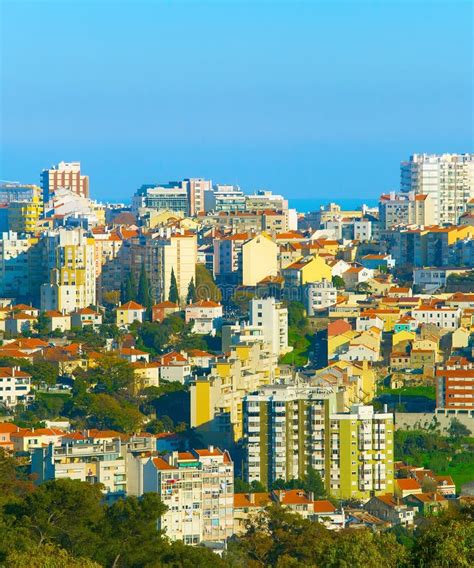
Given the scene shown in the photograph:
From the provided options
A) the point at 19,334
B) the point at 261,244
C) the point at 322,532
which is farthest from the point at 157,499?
the point at 261,244

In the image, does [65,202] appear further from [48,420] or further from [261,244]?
[48,420]

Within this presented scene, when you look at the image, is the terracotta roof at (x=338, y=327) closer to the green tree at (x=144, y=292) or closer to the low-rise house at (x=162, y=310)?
the low-rise house at (x=162, y=310)

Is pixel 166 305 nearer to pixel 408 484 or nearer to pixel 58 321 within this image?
pixel 58 321

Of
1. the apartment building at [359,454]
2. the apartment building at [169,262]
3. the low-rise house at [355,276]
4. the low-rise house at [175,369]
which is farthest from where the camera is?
the low-rise house at [355,276]

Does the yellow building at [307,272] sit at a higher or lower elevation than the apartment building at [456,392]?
higher

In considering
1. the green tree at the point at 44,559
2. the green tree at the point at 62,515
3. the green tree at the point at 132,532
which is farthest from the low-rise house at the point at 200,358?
the green tree at the point at 44,559

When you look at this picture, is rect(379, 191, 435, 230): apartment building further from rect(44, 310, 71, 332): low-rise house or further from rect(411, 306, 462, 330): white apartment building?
rect(44, 310, 71, 332): low-rise house

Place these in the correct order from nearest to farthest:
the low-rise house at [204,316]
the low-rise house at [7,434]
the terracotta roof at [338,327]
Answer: the low-rise house at [7,434]
the terracotta roof at [338,327]
the low-rise house at [204,316]
